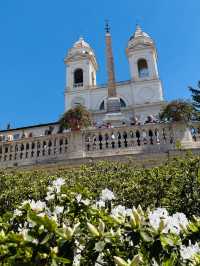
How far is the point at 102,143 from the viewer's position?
45.2 ft

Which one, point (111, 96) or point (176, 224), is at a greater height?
point (111, 96)

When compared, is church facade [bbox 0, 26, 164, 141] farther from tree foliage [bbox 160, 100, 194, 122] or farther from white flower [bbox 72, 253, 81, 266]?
white flower [bbox 72, 253, 81, 266]

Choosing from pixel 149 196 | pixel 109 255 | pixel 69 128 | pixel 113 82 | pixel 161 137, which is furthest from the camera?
pixel 113 82

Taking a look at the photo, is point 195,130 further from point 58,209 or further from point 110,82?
point 110,82

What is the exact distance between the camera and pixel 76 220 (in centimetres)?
391

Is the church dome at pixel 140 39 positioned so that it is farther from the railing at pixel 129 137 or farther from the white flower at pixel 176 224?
the white flower at pixel 176 224

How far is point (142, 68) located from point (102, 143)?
4321 cm

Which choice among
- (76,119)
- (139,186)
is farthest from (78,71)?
(139,186)

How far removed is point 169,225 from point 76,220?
135cm

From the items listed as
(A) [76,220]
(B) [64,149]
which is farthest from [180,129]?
(A) [76,220]

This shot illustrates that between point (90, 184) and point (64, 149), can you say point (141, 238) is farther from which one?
point (64, 149)

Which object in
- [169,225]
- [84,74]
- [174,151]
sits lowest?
[169,225]

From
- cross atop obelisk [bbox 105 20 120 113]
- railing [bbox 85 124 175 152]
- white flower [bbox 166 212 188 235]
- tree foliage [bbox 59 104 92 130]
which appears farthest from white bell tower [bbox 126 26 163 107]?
white flower [bbox 166 212 188 235]

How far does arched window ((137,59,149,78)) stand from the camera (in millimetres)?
53594
